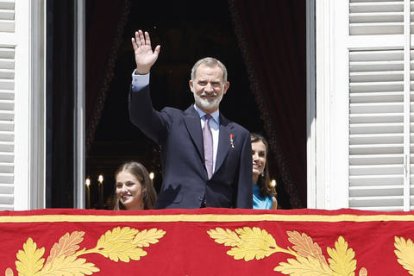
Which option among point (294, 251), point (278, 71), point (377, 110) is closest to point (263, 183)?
point (377, 110)

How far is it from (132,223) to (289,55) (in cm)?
432

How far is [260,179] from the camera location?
9672 mm

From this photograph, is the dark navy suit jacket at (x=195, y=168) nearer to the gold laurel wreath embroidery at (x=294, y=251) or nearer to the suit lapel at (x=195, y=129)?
the suit lapel at (x=195, y=129)

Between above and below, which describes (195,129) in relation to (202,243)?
above

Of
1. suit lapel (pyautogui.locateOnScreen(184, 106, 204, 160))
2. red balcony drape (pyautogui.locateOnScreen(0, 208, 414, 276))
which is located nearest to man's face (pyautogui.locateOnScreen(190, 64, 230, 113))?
suit lapel (pyautogui.locateOnScreen(184, 106, 204, 160))

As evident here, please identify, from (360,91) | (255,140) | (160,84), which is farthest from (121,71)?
(360,91)

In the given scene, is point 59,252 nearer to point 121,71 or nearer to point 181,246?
point 181,246

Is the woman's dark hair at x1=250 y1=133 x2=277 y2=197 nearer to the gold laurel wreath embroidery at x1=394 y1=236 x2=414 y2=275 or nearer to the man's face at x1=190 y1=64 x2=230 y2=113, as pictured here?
the man's face at x1=190 y1=64 x2=230 y2=113

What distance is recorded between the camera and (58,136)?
9.08 meters

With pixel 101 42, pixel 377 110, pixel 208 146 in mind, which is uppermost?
pixel 101 42

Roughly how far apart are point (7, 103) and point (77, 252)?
36.3 inches

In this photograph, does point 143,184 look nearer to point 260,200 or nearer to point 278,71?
point 260,200

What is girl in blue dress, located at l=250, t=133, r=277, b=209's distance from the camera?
31.2 feet

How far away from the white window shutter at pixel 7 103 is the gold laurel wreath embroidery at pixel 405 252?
1823 mm
